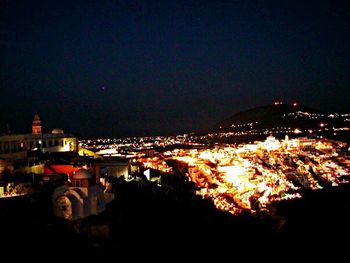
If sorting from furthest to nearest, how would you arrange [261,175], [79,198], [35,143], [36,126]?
[261,175] < [36,126] < [35,143] < [79,198]

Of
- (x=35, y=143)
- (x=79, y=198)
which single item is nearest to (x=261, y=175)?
(x=35, y=143)

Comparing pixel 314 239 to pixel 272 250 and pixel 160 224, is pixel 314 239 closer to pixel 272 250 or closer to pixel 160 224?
pixel 272 250

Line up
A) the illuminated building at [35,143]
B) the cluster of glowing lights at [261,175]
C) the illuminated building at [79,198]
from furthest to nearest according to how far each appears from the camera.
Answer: the cluster of glowing lights at [261,175] < the illuminated building at [35,143] < the illuminated building at [79,198]

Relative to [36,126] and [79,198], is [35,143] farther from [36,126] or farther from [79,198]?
[79,198]

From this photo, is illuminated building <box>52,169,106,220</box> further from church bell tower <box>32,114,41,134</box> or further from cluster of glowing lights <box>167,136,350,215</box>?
church bell tower <box>32,114,41,134</box>

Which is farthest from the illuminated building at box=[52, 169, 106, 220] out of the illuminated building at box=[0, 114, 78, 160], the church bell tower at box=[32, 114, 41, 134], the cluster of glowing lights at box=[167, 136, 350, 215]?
the church bell tower at box=[32, 114, 41, 134]

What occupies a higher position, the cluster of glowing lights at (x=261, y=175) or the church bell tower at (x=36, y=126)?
the church bell tower at (x=36, y=126)

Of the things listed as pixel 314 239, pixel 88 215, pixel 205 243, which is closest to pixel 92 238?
pixel 88 215

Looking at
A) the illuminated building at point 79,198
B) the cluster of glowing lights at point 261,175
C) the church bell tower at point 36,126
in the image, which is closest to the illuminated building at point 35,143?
the church bell tower at point 36,126

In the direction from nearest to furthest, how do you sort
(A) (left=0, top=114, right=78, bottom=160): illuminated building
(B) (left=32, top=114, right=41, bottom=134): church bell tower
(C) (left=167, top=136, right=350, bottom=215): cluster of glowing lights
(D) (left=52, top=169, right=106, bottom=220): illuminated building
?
(D) (left=52, top=169, right=106, bottom=220): illuminated building < (A) (left=0, top=114, right=78, bottom=160): illuminated building < (C) (left=167, top=136, right=350, bottom=215): cluster of glowing lights < (B) (left=32, top=114, right=41, bottom=134): church bell tower

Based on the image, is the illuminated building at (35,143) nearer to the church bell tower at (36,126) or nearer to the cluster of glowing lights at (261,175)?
the church bell tower at (36,126)

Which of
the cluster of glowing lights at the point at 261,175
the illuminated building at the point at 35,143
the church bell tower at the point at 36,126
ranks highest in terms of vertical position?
the church bell tower at the point at 36,126

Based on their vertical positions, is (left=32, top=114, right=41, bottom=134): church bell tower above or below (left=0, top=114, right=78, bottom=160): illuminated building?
above
